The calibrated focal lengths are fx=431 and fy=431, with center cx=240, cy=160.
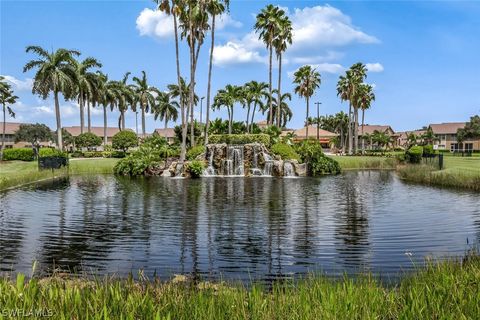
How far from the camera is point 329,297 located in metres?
6.12

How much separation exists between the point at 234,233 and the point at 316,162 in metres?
37.8

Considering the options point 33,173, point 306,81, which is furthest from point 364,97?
point 33,173

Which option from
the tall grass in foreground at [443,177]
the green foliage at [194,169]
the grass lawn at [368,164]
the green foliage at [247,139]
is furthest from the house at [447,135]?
the green foliage at [194,169]

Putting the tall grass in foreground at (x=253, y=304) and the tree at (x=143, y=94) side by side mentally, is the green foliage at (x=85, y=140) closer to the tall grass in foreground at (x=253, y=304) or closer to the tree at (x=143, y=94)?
the tree at (x=143, y=94)

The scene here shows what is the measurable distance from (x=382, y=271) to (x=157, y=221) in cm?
1038

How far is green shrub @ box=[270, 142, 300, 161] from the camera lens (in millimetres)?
52562

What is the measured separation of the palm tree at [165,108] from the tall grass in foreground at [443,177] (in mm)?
73576

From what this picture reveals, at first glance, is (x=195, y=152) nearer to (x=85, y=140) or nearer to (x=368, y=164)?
(x=368, y=164)

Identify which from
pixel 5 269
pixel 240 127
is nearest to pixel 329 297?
pixel 5 269

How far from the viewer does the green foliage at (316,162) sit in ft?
169

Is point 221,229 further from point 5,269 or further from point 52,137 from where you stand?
point 52,137

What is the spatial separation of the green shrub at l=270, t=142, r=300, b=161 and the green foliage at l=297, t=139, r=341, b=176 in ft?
2.90

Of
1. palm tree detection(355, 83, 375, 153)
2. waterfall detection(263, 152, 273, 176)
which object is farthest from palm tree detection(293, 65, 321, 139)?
waterfall detection(263, 152, 273, 176)

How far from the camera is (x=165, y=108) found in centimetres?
10838
